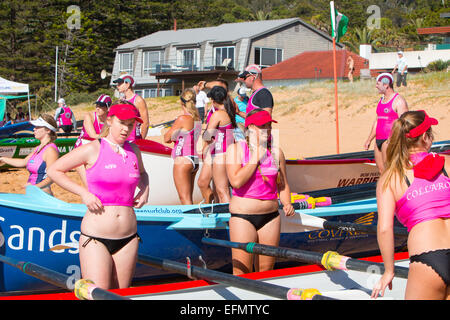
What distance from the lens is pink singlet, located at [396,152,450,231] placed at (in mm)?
3238

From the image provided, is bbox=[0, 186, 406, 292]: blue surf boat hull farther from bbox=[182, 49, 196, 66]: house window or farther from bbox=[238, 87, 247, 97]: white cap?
bbox=[182, 49, 196, 66]: house window

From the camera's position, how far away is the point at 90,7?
52062 millimetres

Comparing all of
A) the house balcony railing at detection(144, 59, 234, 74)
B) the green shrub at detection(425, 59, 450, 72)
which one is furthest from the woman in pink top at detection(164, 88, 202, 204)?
the house balcony railing at detection(144, 59, 234, 74)

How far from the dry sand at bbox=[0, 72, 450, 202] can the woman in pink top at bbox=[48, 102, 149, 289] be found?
9.81m

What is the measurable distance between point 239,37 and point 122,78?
1401 inches

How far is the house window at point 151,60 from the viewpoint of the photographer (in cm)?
4634

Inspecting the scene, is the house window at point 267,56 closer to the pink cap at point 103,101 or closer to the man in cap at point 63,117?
the man in cap at point 63,117

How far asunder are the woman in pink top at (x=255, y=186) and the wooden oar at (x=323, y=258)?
6.7 inches

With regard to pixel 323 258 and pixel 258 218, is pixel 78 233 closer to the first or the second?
pixel 258 218

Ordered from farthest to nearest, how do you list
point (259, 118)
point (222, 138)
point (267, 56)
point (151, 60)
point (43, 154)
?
point (151, 60), point (267, 56), point (222, 138), point (43, 154), point (259, 118)

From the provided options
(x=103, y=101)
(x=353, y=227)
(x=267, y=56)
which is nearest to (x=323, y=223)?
(x=353, y=227)

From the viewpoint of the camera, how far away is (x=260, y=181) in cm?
489

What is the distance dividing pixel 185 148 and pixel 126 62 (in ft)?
141

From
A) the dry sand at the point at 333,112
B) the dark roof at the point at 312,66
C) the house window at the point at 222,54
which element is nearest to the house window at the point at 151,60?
the house window at the point at 222,54
